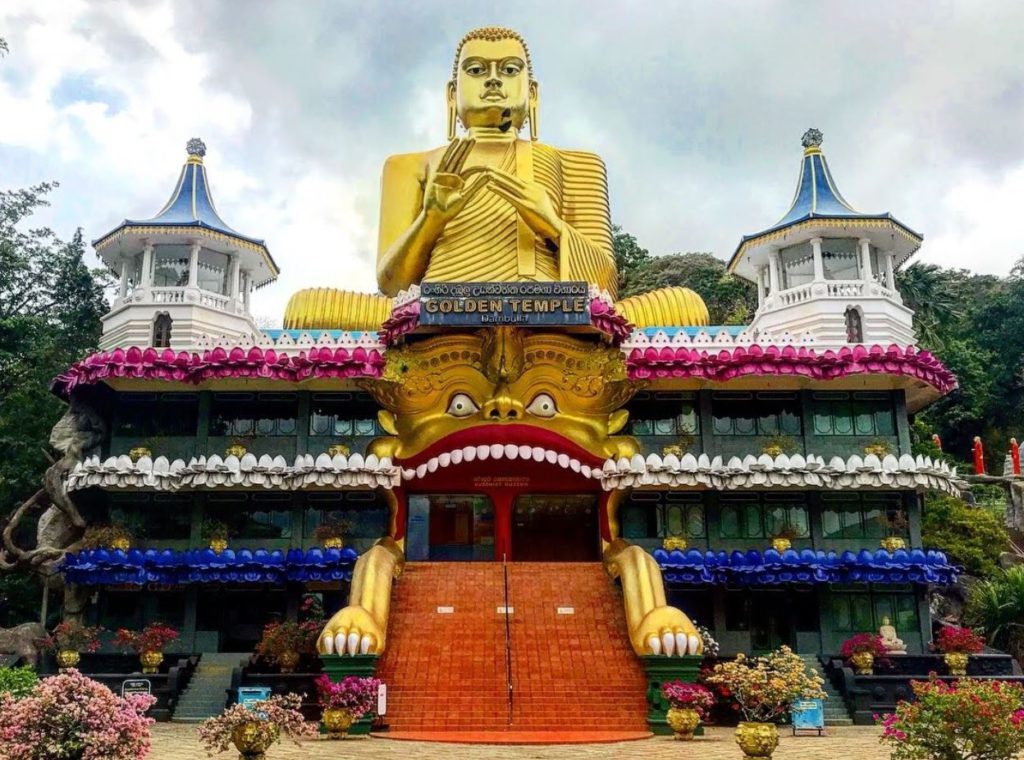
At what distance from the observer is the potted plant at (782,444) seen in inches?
843

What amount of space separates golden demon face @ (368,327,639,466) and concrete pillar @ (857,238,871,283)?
957 cm

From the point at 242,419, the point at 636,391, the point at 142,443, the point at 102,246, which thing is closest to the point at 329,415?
the point at 242,419

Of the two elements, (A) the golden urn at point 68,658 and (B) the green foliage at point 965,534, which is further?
(B) the green foliage at point 965,534

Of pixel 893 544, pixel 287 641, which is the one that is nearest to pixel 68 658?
pixel 287 641

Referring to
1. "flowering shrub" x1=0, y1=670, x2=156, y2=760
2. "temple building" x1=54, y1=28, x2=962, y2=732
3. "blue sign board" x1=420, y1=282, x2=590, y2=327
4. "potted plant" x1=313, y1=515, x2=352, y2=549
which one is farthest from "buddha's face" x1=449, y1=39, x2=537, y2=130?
"flowering shrub" x1=0, y1=670, x2=156, y2=760

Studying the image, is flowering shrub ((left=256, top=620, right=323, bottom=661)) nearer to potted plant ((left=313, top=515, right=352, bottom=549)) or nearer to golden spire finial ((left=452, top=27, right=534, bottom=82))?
potted plant ((left=313, top=515, right=352, bottom=549))

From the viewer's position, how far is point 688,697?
1420 centimetres

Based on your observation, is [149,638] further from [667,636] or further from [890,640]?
[890,640]

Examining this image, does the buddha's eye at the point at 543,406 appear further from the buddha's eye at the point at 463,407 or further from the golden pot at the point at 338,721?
the golden pot at the point at 338,721

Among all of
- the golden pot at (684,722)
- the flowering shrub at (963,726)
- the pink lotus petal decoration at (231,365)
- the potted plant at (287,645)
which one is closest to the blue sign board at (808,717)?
the golden pot at (684,722)

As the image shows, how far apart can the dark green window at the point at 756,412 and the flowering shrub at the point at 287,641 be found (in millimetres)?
10580

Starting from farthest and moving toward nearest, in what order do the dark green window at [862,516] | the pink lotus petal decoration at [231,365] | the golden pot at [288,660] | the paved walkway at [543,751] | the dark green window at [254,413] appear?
the dark green window at [254,413] < the dark green window at [862,516] < the pink lotus petal decoration at [231,365] < the golden pot at [288,660] < the paved walkway at [543,751]

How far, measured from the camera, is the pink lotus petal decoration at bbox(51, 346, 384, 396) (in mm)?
20594

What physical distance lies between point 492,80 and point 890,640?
16637 mm
